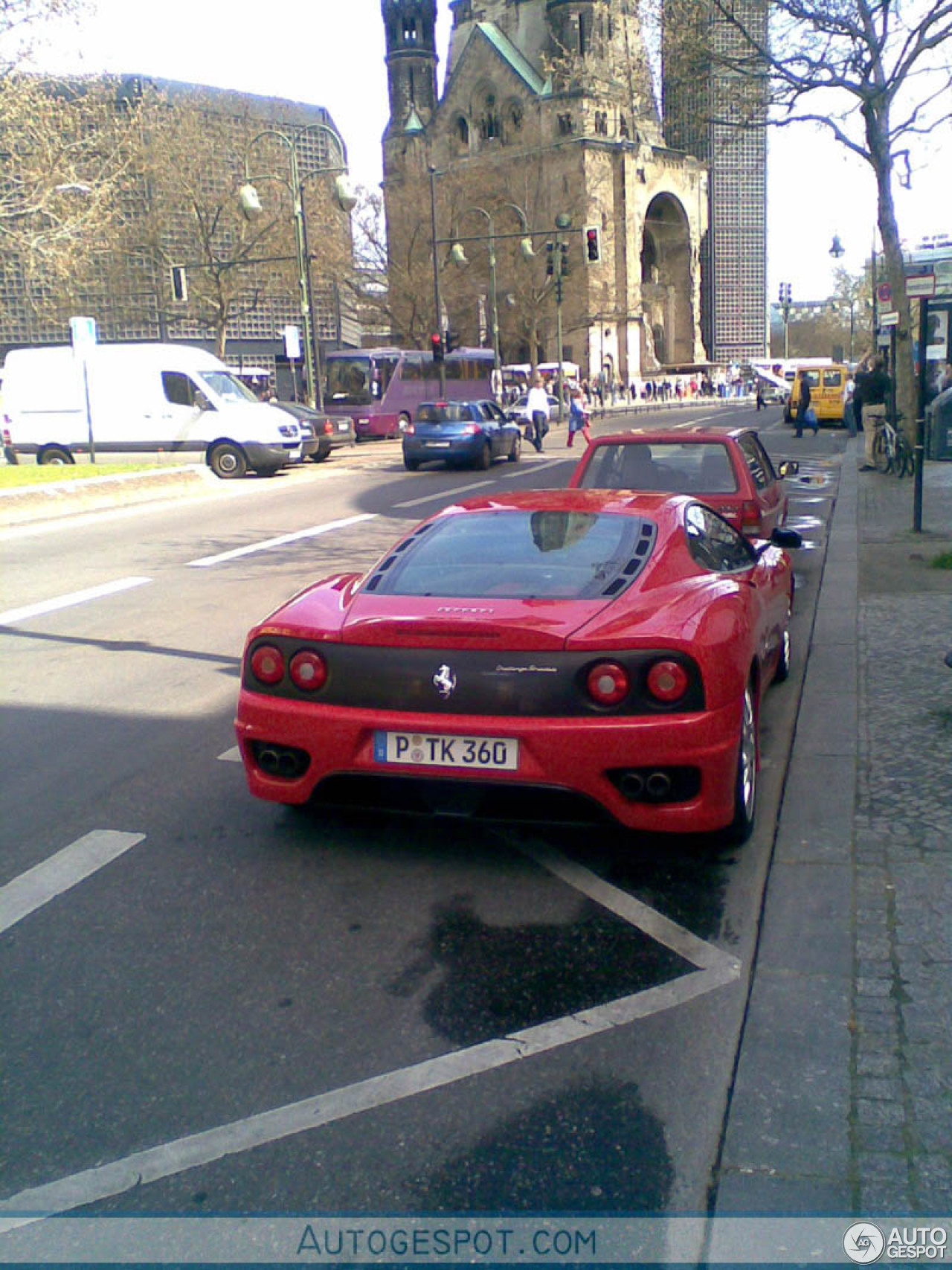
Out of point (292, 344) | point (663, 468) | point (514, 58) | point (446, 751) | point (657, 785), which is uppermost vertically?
point (514, 58)

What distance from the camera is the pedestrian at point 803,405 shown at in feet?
113

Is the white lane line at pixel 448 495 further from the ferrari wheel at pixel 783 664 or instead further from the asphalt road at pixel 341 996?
the asphalt road at pixel 341 996

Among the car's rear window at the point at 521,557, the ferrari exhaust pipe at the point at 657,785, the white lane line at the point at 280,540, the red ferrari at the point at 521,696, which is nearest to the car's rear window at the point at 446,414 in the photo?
the white lane line at the point at 280,540

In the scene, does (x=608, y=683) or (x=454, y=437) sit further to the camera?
(x=454, y=437)

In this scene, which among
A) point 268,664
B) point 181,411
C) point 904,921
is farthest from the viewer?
point 181,411

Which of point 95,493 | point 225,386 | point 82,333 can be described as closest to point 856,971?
point 95,493

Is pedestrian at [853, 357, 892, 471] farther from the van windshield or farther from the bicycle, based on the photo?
the van windshield

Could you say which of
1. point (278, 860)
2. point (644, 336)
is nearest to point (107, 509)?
point (278, 860)

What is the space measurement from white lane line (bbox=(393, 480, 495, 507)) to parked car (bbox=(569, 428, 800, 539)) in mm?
8906

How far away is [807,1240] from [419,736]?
6.58 ft

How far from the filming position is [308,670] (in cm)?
412

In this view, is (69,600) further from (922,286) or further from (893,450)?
(893,450)

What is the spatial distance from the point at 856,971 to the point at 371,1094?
4.87 ft

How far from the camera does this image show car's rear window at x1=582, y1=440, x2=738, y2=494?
30.0ft
